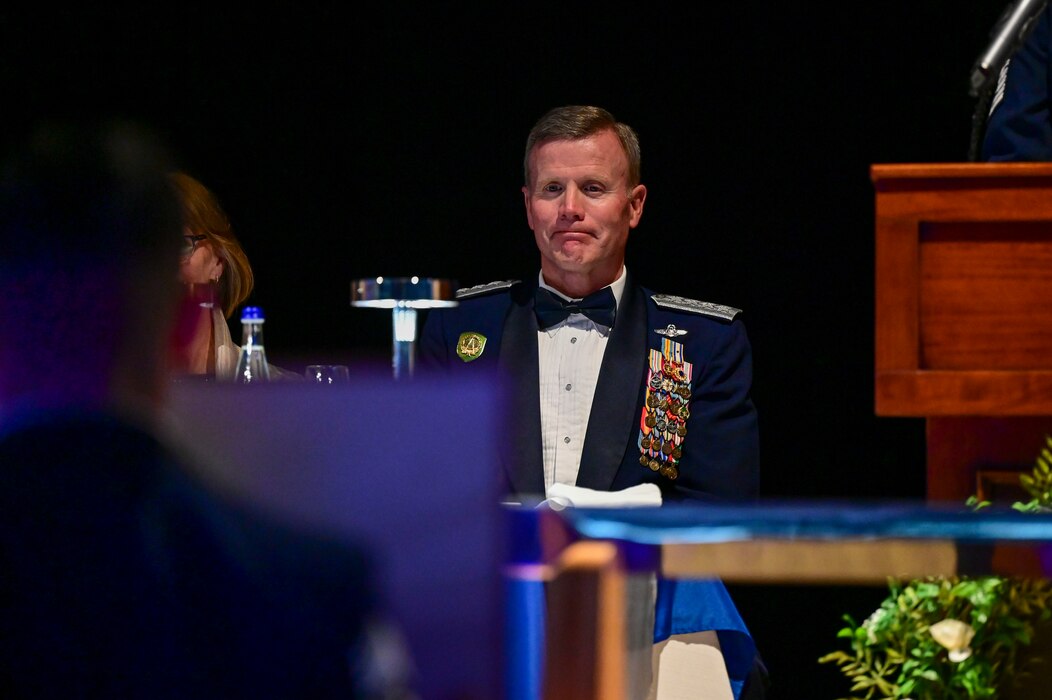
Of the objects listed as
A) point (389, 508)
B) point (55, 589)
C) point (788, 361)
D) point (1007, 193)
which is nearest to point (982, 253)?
point (1007, 193)

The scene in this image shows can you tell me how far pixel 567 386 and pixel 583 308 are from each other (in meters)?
0.15

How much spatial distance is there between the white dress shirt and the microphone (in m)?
0.93

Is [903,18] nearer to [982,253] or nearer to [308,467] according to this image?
[982,253]

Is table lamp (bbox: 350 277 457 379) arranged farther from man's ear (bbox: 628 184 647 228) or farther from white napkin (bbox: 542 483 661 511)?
man's ear (bbox: 628 184 647 228)

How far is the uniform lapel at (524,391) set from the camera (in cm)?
213

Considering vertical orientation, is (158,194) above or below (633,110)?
below

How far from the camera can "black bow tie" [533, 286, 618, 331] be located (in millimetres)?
2311

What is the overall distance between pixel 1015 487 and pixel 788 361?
4.84ft

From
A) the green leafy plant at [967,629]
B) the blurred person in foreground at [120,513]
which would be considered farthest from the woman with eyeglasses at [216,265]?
the blurred person in foreground at [120,513]

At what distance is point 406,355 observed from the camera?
152 cm

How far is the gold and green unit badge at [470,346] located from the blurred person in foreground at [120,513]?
1.59m

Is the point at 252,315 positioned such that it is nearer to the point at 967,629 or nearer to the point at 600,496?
the point at 600,496

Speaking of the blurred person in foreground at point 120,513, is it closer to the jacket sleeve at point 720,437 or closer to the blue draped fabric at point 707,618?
the blue draped fabric at point 707,618

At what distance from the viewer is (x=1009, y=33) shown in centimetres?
146
